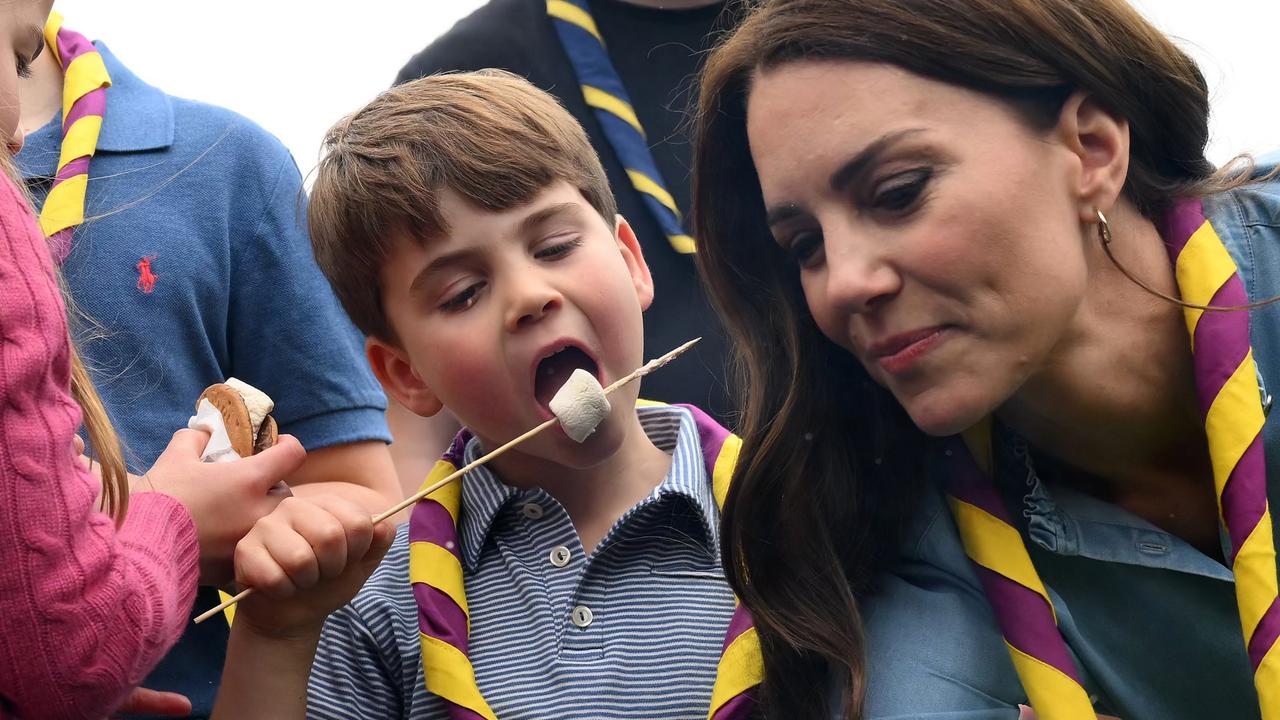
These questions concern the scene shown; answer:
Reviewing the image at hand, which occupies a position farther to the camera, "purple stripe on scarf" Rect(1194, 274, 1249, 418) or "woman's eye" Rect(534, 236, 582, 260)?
"woman's eye" Rect(534, 236, 582, 260)

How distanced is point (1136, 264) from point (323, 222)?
1.23 meters

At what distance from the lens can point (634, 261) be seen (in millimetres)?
2443

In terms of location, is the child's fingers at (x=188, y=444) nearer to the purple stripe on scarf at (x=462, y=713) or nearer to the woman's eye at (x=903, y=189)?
the purple stripe on scarf at (x=462, y=713)

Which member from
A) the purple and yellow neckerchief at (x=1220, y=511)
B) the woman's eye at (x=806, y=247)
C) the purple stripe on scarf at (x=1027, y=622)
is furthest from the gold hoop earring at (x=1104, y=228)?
the purple stripe on scarf at (x=1027, y=622)

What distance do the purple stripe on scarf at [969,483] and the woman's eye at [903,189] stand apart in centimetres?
43

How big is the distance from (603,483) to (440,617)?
34cm

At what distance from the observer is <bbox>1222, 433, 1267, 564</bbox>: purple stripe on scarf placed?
186cm

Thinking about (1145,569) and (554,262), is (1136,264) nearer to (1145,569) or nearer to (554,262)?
(1145,569)

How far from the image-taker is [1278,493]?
6.34 ft

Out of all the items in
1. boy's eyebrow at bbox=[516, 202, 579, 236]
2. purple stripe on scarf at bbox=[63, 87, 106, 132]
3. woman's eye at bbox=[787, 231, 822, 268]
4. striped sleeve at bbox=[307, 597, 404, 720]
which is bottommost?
striped sleeve at bbox=[307, 597, 404, 720]

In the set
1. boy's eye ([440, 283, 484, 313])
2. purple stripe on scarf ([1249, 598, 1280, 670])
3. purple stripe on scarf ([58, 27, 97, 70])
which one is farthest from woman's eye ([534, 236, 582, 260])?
purple stripe on scarf ([1249, 598, 1280, 670])

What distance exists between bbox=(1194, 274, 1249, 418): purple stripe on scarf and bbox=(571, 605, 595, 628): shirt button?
2.88 ft

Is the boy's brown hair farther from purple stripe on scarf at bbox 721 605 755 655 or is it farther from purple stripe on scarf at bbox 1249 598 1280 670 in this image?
purple stripe on scarf at bbox 1249 598 1280 670

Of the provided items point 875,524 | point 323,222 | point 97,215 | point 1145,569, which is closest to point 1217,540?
point 1145,569
